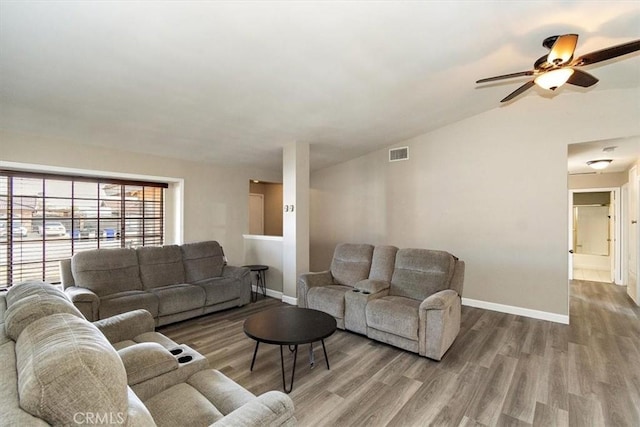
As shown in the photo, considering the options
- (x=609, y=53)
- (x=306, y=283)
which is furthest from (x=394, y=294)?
(x=609, y=53)

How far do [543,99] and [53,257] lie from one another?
7.18 meters

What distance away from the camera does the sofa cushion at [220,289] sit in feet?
13.4

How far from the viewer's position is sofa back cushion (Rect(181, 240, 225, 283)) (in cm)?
447

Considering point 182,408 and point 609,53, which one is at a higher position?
point 609,53

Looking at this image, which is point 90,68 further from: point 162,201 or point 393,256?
point 393,256

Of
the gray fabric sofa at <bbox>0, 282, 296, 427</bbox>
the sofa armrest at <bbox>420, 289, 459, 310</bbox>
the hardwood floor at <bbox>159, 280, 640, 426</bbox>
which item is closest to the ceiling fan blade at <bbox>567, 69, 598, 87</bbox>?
the sofa armrest at <bbox>420, 289, 459, 310</bbox>

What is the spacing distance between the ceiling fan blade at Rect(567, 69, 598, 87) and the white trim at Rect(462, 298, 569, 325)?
295 centimetres

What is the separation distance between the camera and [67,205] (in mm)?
4160

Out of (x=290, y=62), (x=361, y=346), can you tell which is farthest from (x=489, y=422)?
(x=290, y=62)

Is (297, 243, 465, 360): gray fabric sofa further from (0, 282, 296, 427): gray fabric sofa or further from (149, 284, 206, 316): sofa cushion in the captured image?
(0, 282, 296, 427): gray fabric sofa

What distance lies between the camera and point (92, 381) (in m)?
0.86

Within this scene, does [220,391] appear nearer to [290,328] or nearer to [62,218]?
[290,328]

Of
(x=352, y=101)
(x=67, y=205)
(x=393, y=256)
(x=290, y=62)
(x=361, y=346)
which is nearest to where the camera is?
(x=290, y=62)

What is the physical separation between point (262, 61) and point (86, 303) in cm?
309
